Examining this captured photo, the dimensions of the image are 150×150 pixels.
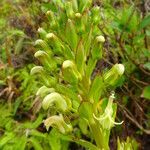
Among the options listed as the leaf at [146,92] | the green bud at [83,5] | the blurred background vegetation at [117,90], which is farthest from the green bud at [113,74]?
the leaf at [146,92]

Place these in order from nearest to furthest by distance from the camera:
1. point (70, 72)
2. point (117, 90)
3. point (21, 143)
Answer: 1. point (70, 72)
2. point (21, 143)
3. point (117, 90)

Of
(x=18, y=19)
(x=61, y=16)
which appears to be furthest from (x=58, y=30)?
(x=18, y=19)

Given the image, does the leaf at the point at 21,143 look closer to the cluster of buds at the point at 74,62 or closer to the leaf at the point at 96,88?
the cluster of buds at the point at 74,62

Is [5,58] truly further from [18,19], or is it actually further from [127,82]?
[127,82]

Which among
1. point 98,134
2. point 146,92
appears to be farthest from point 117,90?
point 98,134

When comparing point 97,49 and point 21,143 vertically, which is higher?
point 97,49

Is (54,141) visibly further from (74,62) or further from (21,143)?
(74,62)

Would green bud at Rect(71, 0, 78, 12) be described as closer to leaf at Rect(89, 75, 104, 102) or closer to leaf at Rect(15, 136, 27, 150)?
leaf at Rect(89, 75, 104, 102)
